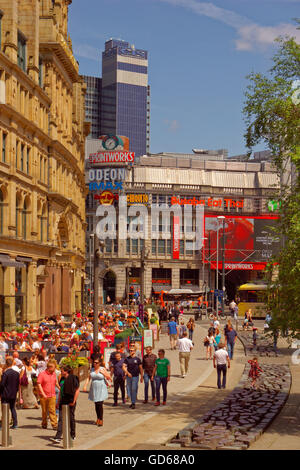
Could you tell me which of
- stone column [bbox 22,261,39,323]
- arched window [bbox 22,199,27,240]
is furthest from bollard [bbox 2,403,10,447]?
arched window [bbox 22,199,27,240]

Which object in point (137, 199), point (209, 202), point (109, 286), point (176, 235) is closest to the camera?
point (137, 199)

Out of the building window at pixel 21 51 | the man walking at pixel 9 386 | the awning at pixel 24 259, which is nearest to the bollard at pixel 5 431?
the man walking at pixel 9 386

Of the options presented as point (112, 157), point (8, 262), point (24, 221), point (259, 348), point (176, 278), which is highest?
point (112, 157)

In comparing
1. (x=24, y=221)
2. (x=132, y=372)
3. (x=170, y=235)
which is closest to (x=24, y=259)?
(x=24, y=221)

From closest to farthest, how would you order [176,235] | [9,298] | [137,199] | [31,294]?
[9,298] → [31,294] → [137,199] → [176,235]

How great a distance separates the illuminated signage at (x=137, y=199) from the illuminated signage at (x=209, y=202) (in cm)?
415

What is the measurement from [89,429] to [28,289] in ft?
103

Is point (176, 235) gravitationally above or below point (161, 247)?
above

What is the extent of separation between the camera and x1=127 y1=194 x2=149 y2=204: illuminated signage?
107m

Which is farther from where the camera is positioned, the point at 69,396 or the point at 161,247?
the point at 161,247

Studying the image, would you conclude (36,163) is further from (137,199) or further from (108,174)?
(108,174)

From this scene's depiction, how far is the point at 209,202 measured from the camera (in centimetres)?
11038

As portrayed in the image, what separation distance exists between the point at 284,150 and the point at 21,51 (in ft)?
104
